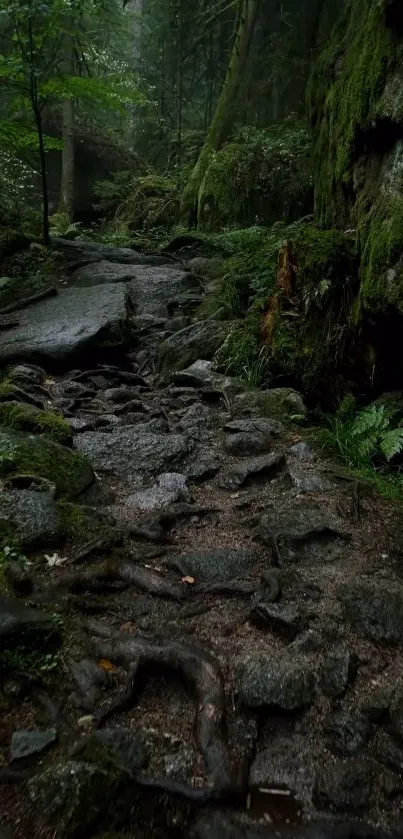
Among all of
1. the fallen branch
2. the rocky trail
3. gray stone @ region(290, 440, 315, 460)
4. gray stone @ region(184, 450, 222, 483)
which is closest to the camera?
the rocky trail

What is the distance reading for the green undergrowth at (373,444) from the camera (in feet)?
14.9

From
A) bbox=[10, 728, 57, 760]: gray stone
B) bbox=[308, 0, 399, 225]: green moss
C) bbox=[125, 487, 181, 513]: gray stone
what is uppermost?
bbox=[308, 0, 399, 225]: green moss

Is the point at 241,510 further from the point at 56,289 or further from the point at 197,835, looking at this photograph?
the point at 56,289

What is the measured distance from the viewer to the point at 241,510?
14.3 feet

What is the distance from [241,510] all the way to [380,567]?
1.17 meters

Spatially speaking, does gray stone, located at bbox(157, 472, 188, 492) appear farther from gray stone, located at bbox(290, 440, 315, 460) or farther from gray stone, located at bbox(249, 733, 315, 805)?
gray stone, located at bbox(249, 733, 315, 805)

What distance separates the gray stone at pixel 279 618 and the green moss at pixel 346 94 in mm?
4529

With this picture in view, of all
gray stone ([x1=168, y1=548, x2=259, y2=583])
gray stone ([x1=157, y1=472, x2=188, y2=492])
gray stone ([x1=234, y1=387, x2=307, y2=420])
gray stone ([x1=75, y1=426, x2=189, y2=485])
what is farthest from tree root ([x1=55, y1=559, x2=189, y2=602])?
gray stone ([x1=234, y1=387, x2=307, y2=420])

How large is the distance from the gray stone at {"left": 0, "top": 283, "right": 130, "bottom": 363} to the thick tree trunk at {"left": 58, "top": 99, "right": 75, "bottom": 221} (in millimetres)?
9861

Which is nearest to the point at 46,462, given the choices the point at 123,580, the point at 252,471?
the point at 123,580

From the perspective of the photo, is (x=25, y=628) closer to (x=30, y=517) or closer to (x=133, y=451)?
(x=30, y=517)

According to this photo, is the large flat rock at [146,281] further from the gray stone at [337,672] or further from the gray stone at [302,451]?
the gray stone at [337,672]

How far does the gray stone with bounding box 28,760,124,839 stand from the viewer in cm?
192

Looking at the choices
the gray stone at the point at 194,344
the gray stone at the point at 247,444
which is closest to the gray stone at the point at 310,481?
the gray stone at the point at 247,444
